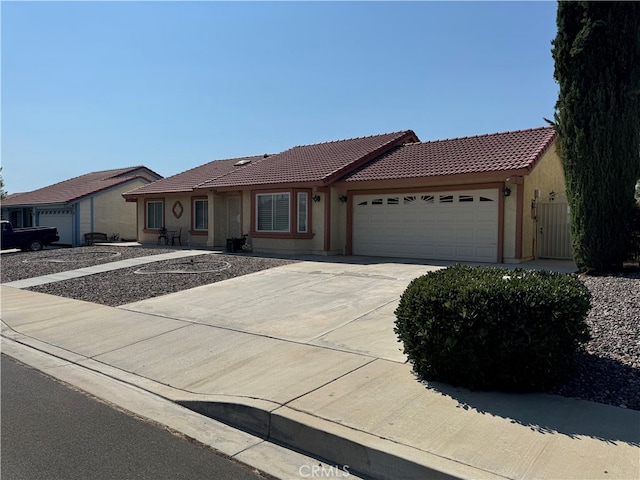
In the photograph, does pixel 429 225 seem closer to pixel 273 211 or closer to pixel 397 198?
pixel 397 198

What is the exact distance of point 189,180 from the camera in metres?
26.2

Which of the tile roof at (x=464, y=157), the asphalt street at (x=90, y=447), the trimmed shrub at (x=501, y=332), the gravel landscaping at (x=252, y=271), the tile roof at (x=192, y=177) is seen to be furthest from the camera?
the tile roof at (x=192, y=177)

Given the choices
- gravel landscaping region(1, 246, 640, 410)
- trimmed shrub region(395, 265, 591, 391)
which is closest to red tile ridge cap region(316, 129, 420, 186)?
gravel landscaping region(1, 246, 640, 410)

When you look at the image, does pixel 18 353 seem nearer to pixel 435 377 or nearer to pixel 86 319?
pixel 86 319

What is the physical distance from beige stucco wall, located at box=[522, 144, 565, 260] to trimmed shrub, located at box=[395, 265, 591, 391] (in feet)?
33.5

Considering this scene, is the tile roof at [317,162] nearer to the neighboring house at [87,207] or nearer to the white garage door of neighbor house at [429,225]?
the white garage door of neighbor house at [429,225]

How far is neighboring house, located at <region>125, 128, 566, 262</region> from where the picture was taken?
14.7m

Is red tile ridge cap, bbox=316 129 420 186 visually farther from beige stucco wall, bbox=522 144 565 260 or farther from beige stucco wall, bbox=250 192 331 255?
beige stucco wall, bbox=522 144 565 260

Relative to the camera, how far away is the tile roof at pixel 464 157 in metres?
14.5

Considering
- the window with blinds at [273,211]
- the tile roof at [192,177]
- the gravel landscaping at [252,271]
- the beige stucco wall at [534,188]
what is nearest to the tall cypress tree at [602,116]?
the gravel landscaping at [252,271]

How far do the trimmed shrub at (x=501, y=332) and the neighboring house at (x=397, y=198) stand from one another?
954 centimetres

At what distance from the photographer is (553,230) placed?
50.6ft

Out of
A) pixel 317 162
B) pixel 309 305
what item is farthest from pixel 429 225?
pixel 309 305

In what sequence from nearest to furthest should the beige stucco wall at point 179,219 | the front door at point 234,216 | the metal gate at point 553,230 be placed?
1. the metal gate at point 553,230
2. the front door at point 234,216
3. the beige stucco wall at point 179,219
